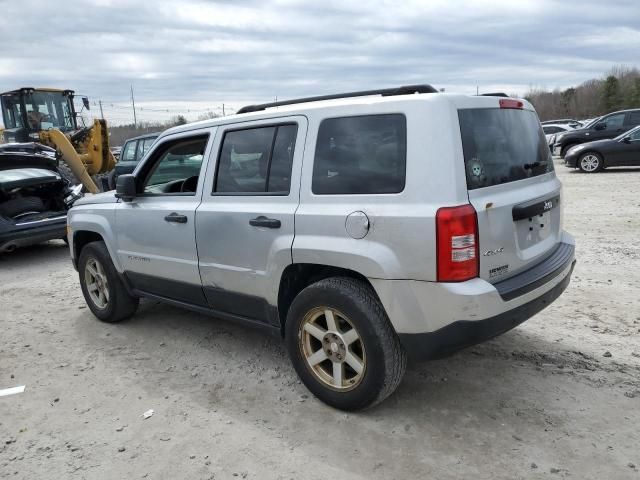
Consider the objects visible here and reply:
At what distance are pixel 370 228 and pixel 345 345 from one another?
2.46 feet

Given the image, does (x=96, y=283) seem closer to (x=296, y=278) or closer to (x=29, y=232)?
(x=296, y=278)

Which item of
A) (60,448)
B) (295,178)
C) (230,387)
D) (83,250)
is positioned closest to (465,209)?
(295,178)

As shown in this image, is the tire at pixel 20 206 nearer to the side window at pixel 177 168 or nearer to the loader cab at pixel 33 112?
the side window at pixel 177 168

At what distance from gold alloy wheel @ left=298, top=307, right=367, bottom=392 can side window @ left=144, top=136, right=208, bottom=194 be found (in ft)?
4.95

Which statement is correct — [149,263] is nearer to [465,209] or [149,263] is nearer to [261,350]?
[261,350]

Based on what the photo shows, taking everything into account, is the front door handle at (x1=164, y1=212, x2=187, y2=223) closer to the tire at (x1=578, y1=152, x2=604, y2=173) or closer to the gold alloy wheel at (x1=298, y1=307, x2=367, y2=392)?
the gold alloy wheel at (x1=298, y1=307, x2=367, y2=392)

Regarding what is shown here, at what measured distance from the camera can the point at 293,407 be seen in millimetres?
3393

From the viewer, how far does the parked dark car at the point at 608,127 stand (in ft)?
55.1

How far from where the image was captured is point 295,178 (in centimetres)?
332

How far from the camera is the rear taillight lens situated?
8.82 feet

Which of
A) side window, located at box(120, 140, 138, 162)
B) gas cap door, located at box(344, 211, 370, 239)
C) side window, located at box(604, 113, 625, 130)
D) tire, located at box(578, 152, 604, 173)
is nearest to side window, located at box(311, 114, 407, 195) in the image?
gas cap door, located at box(344, 211, 370, 239)

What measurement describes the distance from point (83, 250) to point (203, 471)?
3.16m

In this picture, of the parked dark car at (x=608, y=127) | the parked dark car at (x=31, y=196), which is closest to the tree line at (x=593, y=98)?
the parked dark car at (x=608, y=127)

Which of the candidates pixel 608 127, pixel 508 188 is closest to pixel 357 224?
pixel 508 188
